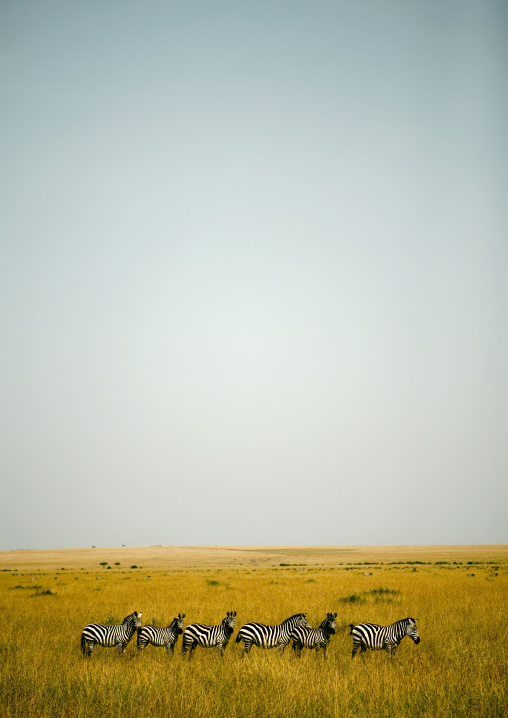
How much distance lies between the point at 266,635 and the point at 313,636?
1138mm

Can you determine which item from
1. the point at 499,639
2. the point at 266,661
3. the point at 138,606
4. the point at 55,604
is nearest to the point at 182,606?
the point at 138,606

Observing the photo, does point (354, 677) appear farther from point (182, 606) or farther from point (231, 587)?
point (231, 587)

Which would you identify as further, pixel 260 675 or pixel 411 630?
pixel 411 630

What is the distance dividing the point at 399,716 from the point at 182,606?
574 inches

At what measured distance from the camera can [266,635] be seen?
11602 mm

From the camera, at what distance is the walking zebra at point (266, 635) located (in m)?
11.5

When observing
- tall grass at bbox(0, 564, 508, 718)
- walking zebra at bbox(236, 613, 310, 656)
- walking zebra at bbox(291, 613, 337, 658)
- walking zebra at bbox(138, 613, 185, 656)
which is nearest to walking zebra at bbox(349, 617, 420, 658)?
tall grass at bbox(0, 564, 508, 718)

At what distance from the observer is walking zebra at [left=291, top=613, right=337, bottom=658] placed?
37.8ft

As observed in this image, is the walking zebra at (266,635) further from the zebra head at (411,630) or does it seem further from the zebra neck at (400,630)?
the zebra head at (411,630)

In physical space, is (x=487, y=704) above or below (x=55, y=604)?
above

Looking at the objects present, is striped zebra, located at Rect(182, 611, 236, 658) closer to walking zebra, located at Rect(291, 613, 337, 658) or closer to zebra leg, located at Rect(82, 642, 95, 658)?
walking zebra, located at Rect(291, 613, 337, 658)

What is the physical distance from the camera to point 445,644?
41.9 ft

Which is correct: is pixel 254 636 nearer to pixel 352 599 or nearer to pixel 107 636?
pixel 107 636

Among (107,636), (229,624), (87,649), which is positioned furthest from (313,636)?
(87,649)
